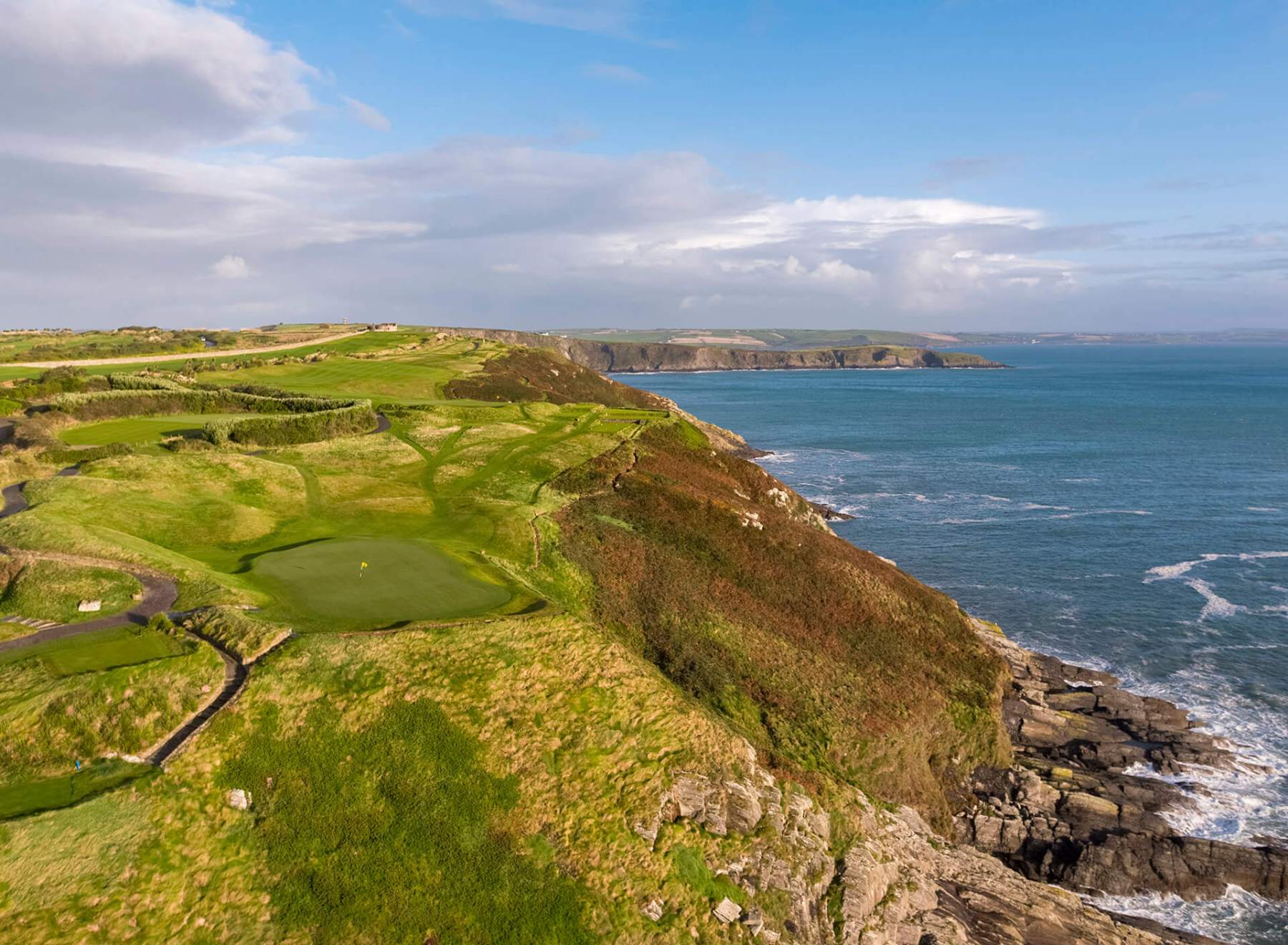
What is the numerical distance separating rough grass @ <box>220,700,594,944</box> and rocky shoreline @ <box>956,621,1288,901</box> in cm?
1923

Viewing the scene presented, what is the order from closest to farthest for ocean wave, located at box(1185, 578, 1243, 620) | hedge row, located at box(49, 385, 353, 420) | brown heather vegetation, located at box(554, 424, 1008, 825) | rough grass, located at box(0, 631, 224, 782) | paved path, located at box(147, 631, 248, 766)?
rough grass, located at box(0, 631, 224, 782), paved path, located at box(147, 631, 248, 766), brown heather vegetation, located at box(554, 424, 1008, 825), ocean wave, located at box(1185, 578, 1243, 620), hedge row, located at box(49, 385, 353, 420)

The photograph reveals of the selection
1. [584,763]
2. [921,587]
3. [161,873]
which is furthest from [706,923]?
[921,587]

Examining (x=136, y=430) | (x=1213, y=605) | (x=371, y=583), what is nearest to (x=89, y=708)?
(x=371, y=583)

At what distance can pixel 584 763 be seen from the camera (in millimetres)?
22516

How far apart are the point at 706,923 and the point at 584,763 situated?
218 inches

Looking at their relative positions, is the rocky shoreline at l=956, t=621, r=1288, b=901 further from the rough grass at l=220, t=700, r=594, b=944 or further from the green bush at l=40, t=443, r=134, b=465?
the green bush at l=40, t=443, r=134, b=465

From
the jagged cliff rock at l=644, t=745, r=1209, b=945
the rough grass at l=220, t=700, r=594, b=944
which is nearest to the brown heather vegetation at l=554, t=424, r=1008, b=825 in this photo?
the jagged cliff rock at l=644, t=745, r=1209, b=945

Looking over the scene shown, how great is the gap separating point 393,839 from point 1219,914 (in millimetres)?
29262

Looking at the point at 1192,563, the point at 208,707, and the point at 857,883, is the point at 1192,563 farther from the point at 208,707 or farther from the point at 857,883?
the point at 208,707

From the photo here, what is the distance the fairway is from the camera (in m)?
55.0

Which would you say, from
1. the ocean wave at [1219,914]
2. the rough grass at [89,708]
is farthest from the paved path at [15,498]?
the ocean wave at [1219,914]

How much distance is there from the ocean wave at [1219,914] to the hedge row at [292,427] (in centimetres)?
5677

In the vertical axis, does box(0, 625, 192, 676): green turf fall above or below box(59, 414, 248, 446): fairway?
below

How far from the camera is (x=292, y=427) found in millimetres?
58812
